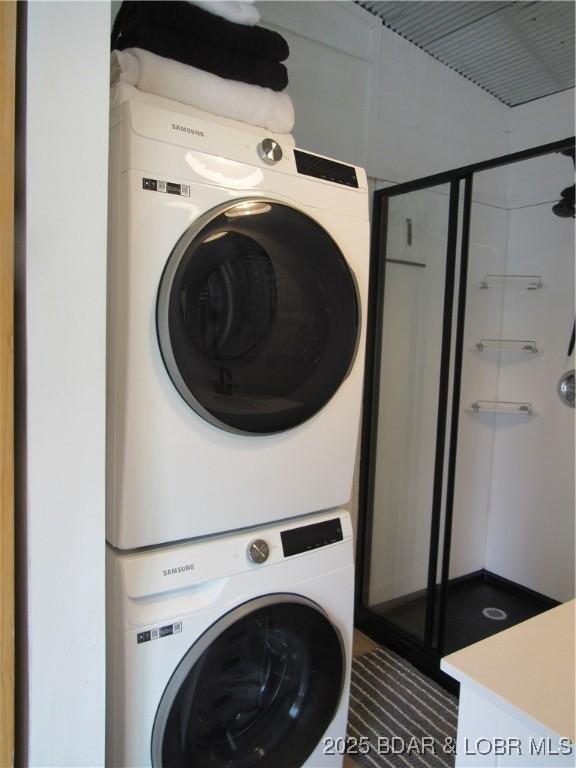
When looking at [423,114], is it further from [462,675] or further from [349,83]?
[462,675]

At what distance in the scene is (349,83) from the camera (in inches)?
82.6

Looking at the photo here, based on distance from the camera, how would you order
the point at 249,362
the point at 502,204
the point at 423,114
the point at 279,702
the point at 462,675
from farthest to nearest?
the point at 502,204
the point at 423,114
the point at 279,702
the point at 249,362
the point at 462,675

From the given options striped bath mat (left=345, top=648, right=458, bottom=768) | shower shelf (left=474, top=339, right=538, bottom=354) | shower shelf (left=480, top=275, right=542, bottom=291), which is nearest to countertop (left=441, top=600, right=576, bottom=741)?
striped bath mat (left=345, top=648, right=458, bottom=768)

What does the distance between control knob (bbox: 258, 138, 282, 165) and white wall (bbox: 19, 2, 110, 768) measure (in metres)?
0.39

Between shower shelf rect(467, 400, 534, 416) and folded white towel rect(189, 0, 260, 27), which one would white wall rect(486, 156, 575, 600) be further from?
folded white towel rect(189, 0, 260, 27)

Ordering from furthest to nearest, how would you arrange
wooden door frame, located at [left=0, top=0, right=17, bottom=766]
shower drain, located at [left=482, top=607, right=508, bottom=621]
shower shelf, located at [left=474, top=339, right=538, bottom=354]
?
shower shelf, located at [left=474, top=339, right=538, bottom=354] → shower drain, located at [left=482, top=607, right=508, bottom=621] → wooden door frame, located at [left=0, top=0, right=17, bottom=766]

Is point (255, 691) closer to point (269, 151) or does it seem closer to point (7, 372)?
point (7, 372)

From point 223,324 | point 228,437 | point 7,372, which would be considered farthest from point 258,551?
point 7,372

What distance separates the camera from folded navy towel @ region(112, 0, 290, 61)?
1164 millimetres

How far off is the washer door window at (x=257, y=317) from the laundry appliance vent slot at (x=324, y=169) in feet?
0.46

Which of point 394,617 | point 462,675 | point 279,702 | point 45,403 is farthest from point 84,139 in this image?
point 394,617

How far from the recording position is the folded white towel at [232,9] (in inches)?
48.4

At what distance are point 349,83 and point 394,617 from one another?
7.73 feet

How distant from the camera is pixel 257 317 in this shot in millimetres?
1180
